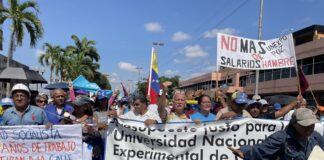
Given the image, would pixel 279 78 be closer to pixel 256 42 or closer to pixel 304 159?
pixel 256 42

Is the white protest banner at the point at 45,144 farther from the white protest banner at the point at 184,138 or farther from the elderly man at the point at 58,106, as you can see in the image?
the elderly man at the point at 58,106

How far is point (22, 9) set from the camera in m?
21.2

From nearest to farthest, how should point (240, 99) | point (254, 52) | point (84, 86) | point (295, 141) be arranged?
point (295, 141) < point (240, 99) < point (254, 52) < point (84, 86)

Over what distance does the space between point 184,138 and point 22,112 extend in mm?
2136

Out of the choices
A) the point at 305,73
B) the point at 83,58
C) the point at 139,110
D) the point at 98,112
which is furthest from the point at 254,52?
the point at 83,58

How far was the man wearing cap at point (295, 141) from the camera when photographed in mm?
3455

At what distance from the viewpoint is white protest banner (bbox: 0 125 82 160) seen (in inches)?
221

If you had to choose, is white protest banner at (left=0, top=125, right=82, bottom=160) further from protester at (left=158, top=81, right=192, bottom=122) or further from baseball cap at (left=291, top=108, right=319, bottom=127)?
baseball cap at (left=291, top=108, right=319, bottom=127)

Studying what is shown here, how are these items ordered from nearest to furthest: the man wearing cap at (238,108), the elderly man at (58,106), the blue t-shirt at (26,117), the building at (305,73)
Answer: the blue t-shirt at (26,117) → the man wearing cap at (238,108) → the elderly man at (58,106) → the building at (305,73)

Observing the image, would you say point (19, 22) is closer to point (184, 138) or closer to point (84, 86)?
point (84, 86)

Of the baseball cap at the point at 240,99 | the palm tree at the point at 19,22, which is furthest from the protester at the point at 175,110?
the palm tree at the point at 19,22

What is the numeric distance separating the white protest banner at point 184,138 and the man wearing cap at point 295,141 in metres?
1.78

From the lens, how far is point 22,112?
5543 millimetres

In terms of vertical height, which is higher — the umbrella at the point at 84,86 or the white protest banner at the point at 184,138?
the umbrella at the point at 84,86
